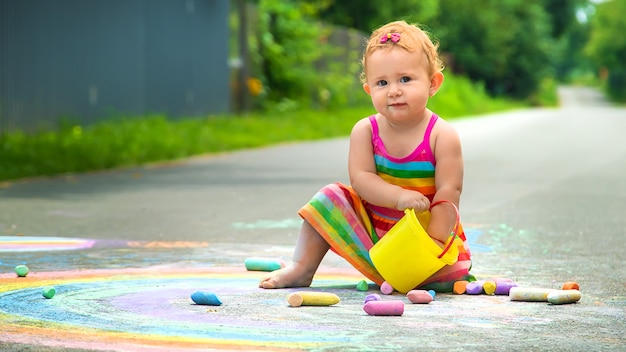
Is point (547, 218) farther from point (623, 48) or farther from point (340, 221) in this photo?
point (623, 48)

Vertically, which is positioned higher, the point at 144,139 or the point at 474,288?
the point at 144,139

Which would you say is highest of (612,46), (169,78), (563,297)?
(612,46)

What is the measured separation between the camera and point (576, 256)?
7305 mm

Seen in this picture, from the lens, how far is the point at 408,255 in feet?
18.1

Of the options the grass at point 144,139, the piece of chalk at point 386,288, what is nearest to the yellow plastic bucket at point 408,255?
the piece of chalk at point 386,288

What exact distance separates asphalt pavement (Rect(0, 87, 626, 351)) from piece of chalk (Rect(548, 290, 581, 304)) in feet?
0.12

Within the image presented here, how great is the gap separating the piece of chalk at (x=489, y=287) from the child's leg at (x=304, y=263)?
76 centimetres

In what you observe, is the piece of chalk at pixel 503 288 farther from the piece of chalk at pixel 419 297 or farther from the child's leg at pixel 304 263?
the child's leg at pixel 304 263

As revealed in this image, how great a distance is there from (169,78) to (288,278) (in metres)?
15.1

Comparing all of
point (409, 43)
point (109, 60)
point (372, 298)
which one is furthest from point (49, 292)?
point (109, 60)

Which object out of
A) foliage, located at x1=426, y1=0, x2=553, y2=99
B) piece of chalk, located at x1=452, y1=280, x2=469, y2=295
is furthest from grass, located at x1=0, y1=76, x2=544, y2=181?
foliage, located at x1=426, y1=0, x2=553, y2=99

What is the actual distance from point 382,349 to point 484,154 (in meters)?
13.8

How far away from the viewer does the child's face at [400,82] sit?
575 centimetres

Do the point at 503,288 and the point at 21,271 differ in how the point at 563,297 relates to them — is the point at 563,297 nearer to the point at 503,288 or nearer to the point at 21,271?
the point at 503,288
